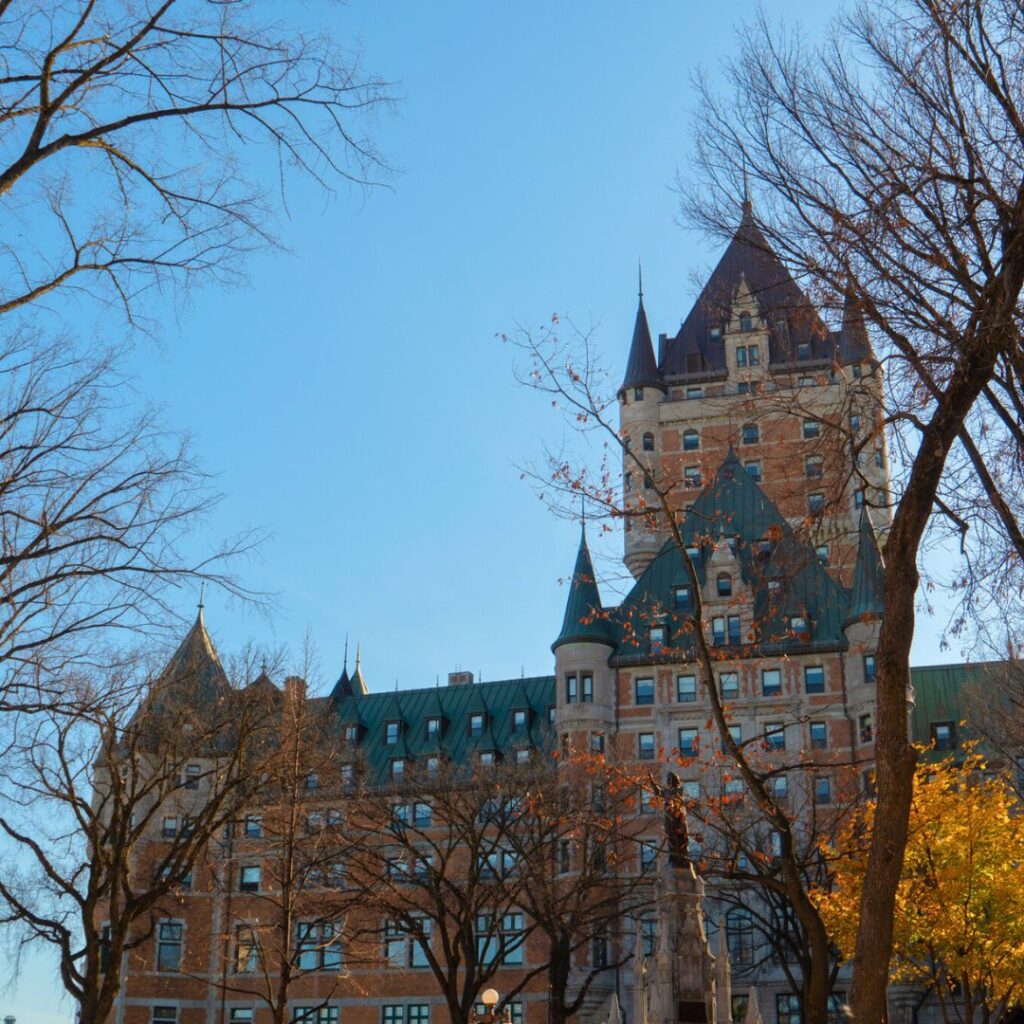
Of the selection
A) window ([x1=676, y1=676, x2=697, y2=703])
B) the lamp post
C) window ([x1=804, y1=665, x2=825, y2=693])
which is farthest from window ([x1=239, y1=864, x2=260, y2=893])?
window ([x1=804, y1=665, x2=825, y2=693])

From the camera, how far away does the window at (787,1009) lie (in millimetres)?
48312

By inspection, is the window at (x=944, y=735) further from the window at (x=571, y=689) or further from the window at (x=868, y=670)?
the window at (x=571, y=689)

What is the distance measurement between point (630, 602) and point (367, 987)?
19.0 m

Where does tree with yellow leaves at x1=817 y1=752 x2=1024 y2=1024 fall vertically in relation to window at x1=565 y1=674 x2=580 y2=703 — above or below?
below

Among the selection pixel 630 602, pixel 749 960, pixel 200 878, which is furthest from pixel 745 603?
pixel 200 878

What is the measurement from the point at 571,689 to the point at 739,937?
11739 mm

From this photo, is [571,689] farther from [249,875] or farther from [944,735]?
[249,875]

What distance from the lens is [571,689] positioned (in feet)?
182

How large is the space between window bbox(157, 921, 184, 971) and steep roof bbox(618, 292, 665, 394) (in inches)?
1316

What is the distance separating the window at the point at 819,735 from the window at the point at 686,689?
15.9 ft

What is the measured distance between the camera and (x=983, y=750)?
2009 inches

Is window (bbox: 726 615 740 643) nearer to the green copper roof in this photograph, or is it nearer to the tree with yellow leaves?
the green copper roof

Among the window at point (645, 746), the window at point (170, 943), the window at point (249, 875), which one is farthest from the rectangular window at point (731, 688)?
the window at point (170, 943)

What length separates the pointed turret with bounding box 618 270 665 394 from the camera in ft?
229
